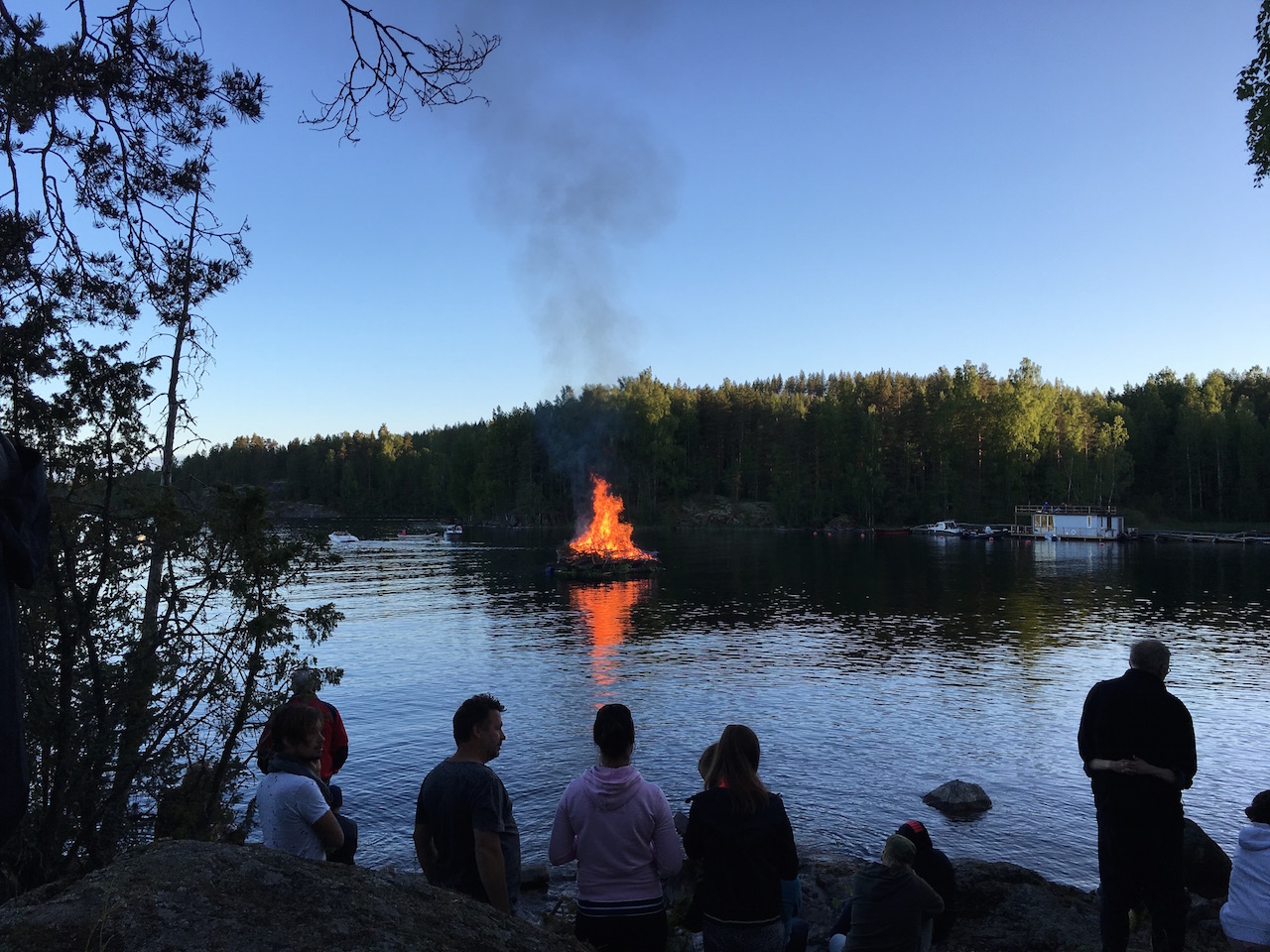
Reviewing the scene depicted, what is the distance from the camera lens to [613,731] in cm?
507

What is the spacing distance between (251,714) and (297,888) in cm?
635

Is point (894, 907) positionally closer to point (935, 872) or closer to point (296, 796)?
point (935, 872)

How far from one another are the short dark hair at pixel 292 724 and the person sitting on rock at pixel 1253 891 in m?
6.73

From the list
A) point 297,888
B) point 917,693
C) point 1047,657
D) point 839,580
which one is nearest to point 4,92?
point 297,888

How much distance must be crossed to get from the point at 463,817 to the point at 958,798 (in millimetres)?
13159

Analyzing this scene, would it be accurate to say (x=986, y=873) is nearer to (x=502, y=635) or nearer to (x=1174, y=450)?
(x=502, y=635)

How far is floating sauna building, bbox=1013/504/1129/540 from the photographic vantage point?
3792 inches

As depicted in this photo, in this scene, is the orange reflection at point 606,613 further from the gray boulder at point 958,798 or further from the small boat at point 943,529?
the small boat at point 943,529

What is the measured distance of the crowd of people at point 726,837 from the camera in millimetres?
5090

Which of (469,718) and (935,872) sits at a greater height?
(469,718)

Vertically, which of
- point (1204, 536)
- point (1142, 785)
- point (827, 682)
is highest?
point (1142, 785)

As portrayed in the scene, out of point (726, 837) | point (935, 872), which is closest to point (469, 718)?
point (726, 837)

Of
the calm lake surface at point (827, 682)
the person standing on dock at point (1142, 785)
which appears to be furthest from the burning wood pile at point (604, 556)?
the person standing on dock at point (1142, 785)

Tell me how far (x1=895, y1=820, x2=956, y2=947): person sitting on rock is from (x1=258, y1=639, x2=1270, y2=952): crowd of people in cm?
2
